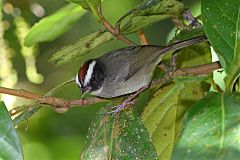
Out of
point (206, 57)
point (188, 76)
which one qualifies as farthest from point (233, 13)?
point (206, 57)

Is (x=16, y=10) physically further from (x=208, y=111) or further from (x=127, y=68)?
(x=208, y=111)

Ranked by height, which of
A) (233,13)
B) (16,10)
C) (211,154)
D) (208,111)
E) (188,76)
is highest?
(16,10)

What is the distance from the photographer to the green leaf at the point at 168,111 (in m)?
2.32

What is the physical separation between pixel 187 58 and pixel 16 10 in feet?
4.34

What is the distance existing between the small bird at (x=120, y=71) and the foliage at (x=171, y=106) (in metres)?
0.11

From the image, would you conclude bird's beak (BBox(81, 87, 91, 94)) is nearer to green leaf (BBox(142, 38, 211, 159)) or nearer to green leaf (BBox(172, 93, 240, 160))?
green leaf (BBox(142, 38, 211, 159))

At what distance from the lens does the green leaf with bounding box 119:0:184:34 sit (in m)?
2.04

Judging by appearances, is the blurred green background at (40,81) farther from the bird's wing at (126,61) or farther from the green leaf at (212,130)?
the green leaf at (212,130)

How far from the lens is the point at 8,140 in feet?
5.51

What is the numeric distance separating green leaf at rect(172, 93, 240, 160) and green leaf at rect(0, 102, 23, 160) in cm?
48

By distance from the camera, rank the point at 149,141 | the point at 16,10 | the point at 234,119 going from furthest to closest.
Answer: the point at 16,10, the point at 149,141, the point at 234,119

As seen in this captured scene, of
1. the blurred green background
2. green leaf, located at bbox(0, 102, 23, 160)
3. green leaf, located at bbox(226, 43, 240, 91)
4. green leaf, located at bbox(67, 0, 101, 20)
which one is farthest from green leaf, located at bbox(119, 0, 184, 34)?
the blurred green background

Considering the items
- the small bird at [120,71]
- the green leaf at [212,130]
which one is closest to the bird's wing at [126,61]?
the small bird at [120,71]

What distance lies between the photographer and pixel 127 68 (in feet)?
Answer: 9.91
